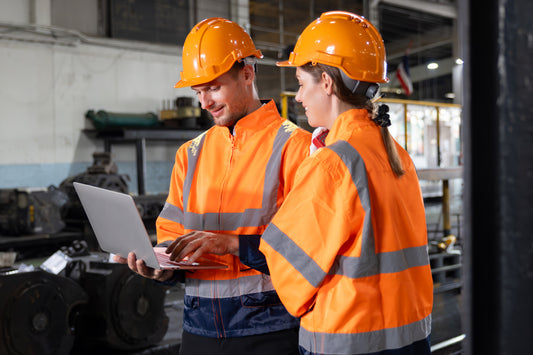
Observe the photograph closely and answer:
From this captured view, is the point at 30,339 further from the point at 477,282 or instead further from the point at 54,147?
the point at 54,147

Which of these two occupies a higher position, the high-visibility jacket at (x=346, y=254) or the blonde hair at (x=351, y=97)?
the blonde hair at (x=351, y=97)

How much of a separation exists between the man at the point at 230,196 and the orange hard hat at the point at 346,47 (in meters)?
0.37

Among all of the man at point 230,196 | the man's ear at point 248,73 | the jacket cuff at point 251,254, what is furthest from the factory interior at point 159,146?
the jacket cuff at point 251,254

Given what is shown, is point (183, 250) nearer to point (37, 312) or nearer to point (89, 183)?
point (37, 312)

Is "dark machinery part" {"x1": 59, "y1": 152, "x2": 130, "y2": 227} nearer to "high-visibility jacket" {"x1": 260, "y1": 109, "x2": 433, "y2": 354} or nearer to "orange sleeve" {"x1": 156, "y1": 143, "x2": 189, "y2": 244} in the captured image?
"orange sleeve" {"x1": 156, "y1": 143, "x2": 189, "y2": 244}

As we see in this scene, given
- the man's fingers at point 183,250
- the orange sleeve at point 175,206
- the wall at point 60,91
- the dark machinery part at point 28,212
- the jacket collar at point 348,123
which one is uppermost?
the wall at point 60,91

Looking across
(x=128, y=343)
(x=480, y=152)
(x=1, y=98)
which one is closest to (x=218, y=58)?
(x=480, y=152)

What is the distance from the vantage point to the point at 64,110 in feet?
40.9

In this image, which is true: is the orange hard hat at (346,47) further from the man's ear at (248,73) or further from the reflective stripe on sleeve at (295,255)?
the reflective stripe on sleeve at (295,255)

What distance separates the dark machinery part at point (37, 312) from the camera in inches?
141

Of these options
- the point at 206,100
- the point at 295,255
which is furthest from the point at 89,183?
the point at 295,255

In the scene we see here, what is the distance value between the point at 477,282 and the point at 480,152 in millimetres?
180


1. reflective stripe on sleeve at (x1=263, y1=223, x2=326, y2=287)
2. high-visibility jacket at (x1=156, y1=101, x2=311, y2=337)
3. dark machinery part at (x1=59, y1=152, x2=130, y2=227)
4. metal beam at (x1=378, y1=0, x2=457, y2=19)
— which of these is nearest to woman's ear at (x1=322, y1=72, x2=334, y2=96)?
high-visibility jacket at (x1=156, y1=101, x2=311, y2=337)

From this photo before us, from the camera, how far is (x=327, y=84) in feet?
5.27
